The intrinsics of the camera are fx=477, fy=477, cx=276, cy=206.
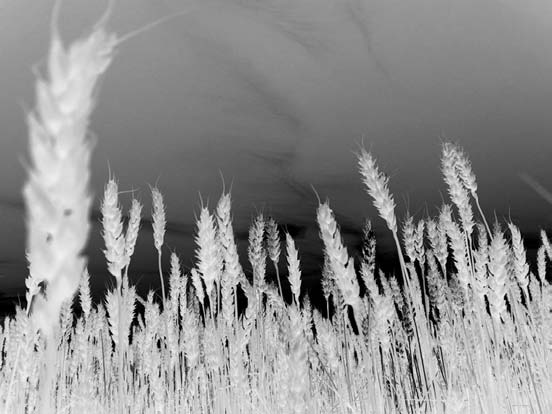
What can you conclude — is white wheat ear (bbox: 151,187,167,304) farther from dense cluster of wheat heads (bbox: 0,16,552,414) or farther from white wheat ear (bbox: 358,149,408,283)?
white wheat ear (bbox: 358,149,408,283)

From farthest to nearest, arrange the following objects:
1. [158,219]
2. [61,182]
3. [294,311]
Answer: [158,219] → [294,311] → [61,182]

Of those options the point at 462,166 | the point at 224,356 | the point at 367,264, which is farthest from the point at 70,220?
the point at 224,356

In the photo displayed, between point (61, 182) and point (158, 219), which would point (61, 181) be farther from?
point (158, 219)

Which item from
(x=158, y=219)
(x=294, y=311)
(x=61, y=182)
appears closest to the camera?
(x=61, y=182)

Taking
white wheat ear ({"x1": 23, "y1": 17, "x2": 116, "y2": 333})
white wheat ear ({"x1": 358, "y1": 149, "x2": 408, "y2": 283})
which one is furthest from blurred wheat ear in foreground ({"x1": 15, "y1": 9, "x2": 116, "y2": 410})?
white wheat ear ({"x1": 358, "y1": 149, "x2": 408, "y2": 283})

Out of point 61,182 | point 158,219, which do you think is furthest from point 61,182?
point 158,219

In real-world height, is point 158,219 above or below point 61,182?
above

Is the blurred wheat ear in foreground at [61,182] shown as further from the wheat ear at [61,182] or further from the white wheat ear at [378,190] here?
the white wheat ear at [378,190]

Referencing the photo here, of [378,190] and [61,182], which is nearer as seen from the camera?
[61,182]

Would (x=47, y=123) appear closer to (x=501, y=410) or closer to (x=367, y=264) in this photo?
(x=367, y=264)

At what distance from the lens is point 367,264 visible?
108 inches

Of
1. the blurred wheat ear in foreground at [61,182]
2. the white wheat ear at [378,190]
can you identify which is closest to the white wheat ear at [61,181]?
the blurred wheat ear in foreground at [61,182]

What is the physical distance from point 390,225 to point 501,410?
1176mm

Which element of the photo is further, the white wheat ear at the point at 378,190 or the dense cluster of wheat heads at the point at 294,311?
the white wheat ear at the point at 378,190
